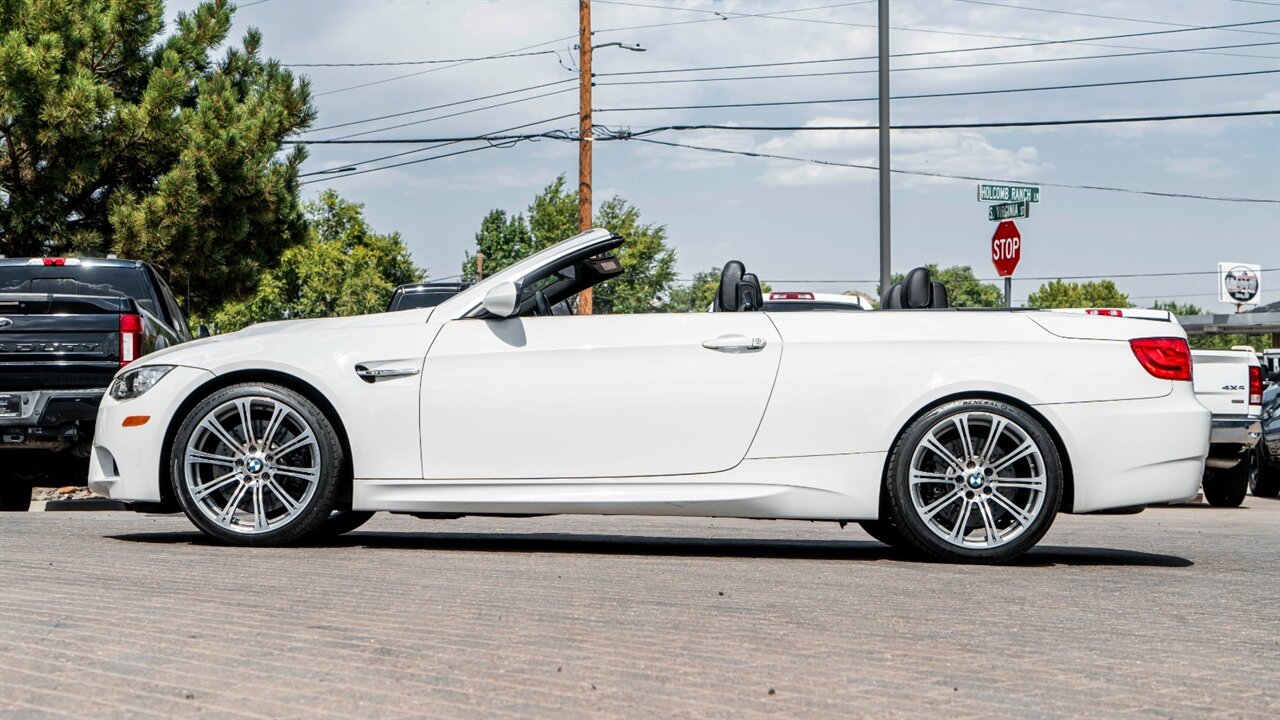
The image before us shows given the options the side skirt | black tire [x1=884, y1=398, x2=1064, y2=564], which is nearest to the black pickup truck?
the side skirt

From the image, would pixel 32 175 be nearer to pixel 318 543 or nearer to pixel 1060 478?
pixel 318 543

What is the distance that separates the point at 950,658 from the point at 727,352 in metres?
2.60

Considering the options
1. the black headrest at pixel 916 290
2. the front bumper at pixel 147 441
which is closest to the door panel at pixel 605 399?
the black headrest at pixel 916 290

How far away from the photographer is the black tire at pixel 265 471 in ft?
22.7

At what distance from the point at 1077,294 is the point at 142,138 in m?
131

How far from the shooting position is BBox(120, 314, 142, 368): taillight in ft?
34.4

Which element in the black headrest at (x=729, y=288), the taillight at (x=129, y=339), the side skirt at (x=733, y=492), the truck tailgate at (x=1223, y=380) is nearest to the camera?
the side skirt at (x=733, y=492)

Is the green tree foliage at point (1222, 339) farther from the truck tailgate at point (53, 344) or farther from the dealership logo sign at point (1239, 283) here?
the truck tailgate at point (53, 344)

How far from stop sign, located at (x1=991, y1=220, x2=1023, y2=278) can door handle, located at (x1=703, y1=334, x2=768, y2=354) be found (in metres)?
9.35

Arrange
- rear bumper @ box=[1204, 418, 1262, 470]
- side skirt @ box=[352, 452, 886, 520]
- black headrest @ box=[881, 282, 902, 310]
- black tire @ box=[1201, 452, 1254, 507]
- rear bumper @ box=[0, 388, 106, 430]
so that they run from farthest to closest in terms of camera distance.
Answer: black tire @ box=[1201, 452, 1254, 507]
rear bumper @ box=[1204, 418, 1262, 470]
rear bumper @ box=[0, 388, 106, 430]
black headrest @ box=[881, 282, 902, 310]
side skirt @ box=[352, 452, 886, 520]

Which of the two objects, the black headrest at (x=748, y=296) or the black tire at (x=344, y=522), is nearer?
the black headrest at (x=748, y=296)

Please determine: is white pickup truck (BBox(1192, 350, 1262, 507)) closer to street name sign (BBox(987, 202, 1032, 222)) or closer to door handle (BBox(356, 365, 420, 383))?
street name sign (BBox(987, 202, 1032, 222))

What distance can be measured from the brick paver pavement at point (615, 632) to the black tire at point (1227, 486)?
8.16 m

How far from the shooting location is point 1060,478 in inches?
268
